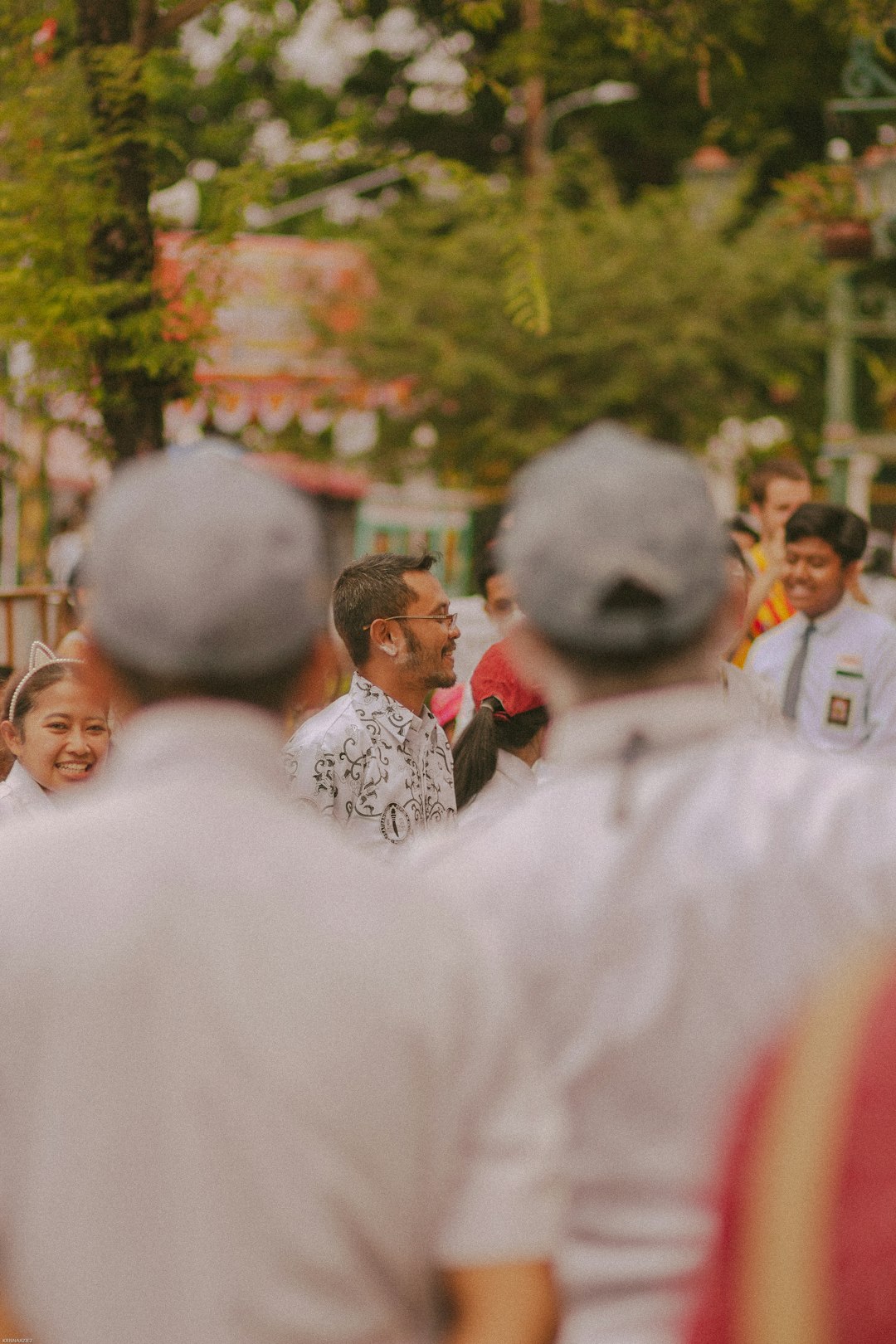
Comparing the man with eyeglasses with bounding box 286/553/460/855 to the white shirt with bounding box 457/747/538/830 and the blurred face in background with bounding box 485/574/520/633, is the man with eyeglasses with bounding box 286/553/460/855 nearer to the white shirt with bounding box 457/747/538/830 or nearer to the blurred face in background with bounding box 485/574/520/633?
the white shirt with bounding box 457/747/538/830

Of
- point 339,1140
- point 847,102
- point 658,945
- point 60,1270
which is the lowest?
point 60,1270

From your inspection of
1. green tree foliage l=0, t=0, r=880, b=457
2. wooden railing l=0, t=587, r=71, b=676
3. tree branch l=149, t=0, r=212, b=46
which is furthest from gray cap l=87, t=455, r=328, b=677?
wooden railing l=0, t=587, r=71, b=676

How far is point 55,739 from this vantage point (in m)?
4.69

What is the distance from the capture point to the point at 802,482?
8.62 meters

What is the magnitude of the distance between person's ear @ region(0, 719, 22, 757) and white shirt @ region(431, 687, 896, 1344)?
2939 mm

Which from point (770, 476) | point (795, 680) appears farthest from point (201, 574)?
point (770, 476)

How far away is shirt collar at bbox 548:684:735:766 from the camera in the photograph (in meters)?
2.04

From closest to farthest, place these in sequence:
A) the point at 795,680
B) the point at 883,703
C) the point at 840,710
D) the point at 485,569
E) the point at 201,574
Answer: the point at 201,574 < the point at 883,703 < the point at 840,710 < the point at 795,680 < the point at 485,569

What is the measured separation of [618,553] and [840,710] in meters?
5.23

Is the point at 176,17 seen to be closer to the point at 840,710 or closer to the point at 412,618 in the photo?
the point at 412,618

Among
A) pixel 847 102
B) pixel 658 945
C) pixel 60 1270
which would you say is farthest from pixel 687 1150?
pixel 847 102

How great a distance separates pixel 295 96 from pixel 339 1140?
22900 mm

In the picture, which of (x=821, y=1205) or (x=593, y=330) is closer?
(x=821, y=1205)

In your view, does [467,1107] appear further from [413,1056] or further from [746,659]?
[746,659]
